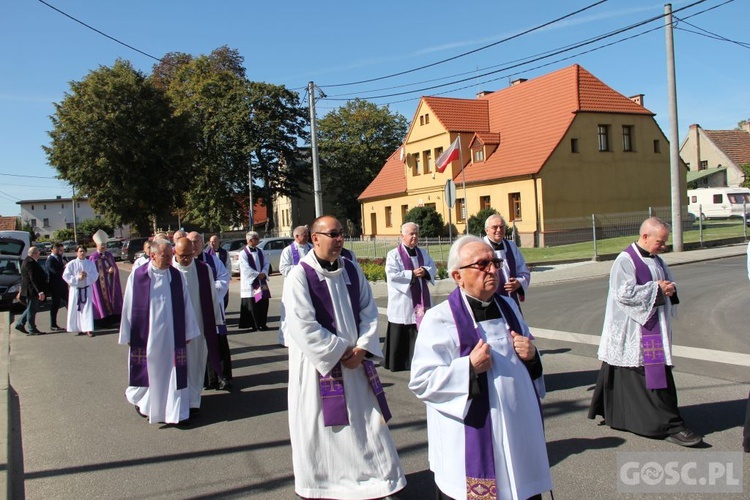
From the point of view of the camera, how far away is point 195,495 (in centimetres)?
450

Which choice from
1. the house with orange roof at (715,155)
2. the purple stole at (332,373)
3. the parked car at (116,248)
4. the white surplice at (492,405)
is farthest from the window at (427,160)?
the white surplice at (492,405)

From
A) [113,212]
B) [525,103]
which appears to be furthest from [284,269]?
[113,212]

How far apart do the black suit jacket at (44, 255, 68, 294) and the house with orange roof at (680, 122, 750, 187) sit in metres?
55.6

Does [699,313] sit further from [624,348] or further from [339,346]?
[339,346]

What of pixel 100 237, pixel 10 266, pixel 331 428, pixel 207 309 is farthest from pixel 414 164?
pixel 331 428

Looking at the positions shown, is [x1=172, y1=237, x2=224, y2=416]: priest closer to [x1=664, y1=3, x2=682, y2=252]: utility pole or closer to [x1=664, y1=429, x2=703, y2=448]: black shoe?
[x1=664, y1=429, x2=703, y2=448]: black shoe

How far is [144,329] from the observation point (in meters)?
6.33

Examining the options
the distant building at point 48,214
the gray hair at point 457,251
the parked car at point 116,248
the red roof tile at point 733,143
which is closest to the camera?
the gray hair at point 457,251

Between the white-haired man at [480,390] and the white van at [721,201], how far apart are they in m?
44.5

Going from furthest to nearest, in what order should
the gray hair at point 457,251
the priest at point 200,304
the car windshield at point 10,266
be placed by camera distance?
the car windshield at point 10,266 < the priest at point 200,304 < the gray hair at point 457,251

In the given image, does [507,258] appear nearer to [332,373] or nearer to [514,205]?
[332,373]

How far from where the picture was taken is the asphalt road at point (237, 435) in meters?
4.63

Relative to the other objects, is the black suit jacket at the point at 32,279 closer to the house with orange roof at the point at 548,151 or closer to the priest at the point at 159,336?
the priest at the point at 159,336

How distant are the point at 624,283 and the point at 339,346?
272 centimetres
